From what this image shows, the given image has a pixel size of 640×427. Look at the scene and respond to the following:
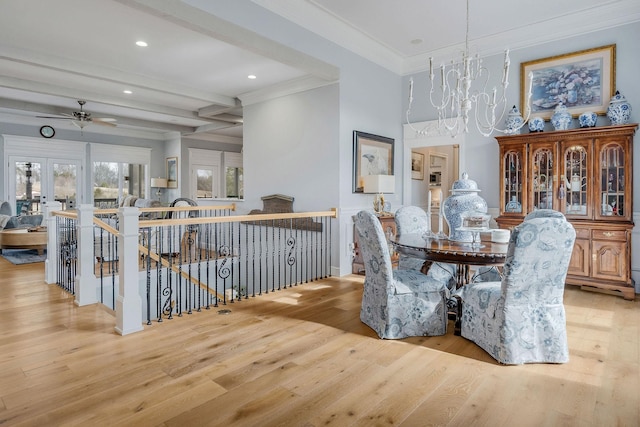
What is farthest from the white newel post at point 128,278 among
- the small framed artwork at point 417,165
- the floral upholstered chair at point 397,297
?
the small framed artwork at point 417,165

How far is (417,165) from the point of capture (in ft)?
22.4

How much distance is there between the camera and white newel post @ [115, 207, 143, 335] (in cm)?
303

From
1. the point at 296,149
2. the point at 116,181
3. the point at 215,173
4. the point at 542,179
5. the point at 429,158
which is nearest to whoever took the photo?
the point at 542,179

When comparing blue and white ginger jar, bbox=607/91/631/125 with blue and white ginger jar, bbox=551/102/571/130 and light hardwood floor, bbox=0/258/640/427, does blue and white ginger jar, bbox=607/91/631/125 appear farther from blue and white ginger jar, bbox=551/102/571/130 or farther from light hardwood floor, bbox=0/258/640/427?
light hardwood floor, bbox=0/258/640/427

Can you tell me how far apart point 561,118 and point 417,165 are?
103 inches

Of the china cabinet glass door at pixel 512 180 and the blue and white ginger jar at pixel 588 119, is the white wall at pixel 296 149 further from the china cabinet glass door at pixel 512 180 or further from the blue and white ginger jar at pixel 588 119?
the blue and white ginger jar at pixel 588 119

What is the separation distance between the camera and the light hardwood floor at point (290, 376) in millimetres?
1942

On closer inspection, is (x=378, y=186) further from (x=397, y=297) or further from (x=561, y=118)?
(x=397, y=297)

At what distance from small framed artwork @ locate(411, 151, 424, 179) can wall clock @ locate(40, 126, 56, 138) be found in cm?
839

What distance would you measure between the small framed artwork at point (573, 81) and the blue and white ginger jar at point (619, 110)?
0.75 feet

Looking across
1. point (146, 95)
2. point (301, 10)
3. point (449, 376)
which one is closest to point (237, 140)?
point (146, 95)

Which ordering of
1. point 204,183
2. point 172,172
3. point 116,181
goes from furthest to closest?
point 204,183 < point 172,172 < point 116,181

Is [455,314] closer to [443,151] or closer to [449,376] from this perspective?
[449,376]

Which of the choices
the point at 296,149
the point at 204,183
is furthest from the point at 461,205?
the point at 204,183
